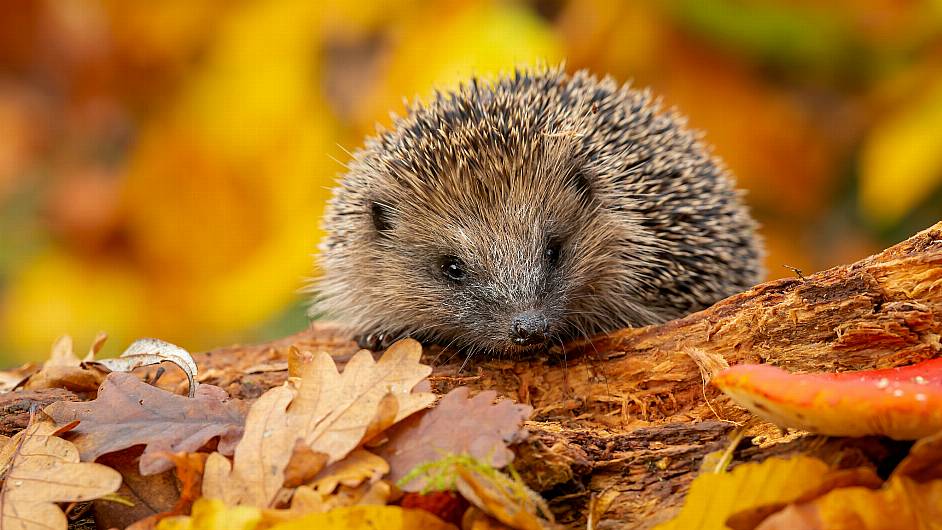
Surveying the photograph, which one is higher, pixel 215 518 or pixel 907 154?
pixel 907 154

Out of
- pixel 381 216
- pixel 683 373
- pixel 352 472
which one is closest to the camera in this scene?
pixel 352 472

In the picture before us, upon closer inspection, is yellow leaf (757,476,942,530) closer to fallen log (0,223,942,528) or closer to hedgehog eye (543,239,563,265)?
fallen log (0,223,942,528)

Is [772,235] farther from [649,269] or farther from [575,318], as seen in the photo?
[575,318]

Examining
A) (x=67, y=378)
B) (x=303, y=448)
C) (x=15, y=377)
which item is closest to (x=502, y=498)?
(x=303, y=448)

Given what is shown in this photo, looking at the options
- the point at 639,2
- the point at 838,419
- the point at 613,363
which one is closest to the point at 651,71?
the point at 639,2

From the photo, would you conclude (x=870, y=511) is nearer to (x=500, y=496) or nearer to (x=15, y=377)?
(x=500, y=496)

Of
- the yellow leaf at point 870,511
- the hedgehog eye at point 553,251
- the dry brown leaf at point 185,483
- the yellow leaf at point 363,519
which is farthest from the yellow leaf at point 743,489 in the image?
the hedgehog eye at point 553,251

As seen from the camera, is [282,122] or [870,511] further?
[282,122]

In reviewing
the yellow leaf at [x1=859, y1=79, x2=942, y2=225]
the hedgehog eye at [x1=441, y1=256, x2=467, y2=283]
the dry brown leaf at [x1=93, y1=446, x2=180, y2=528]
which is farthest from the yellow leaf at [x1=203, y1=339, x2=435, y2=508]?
the yellow leaf at [x1=859, y1=79, x2=942, y2=225]
